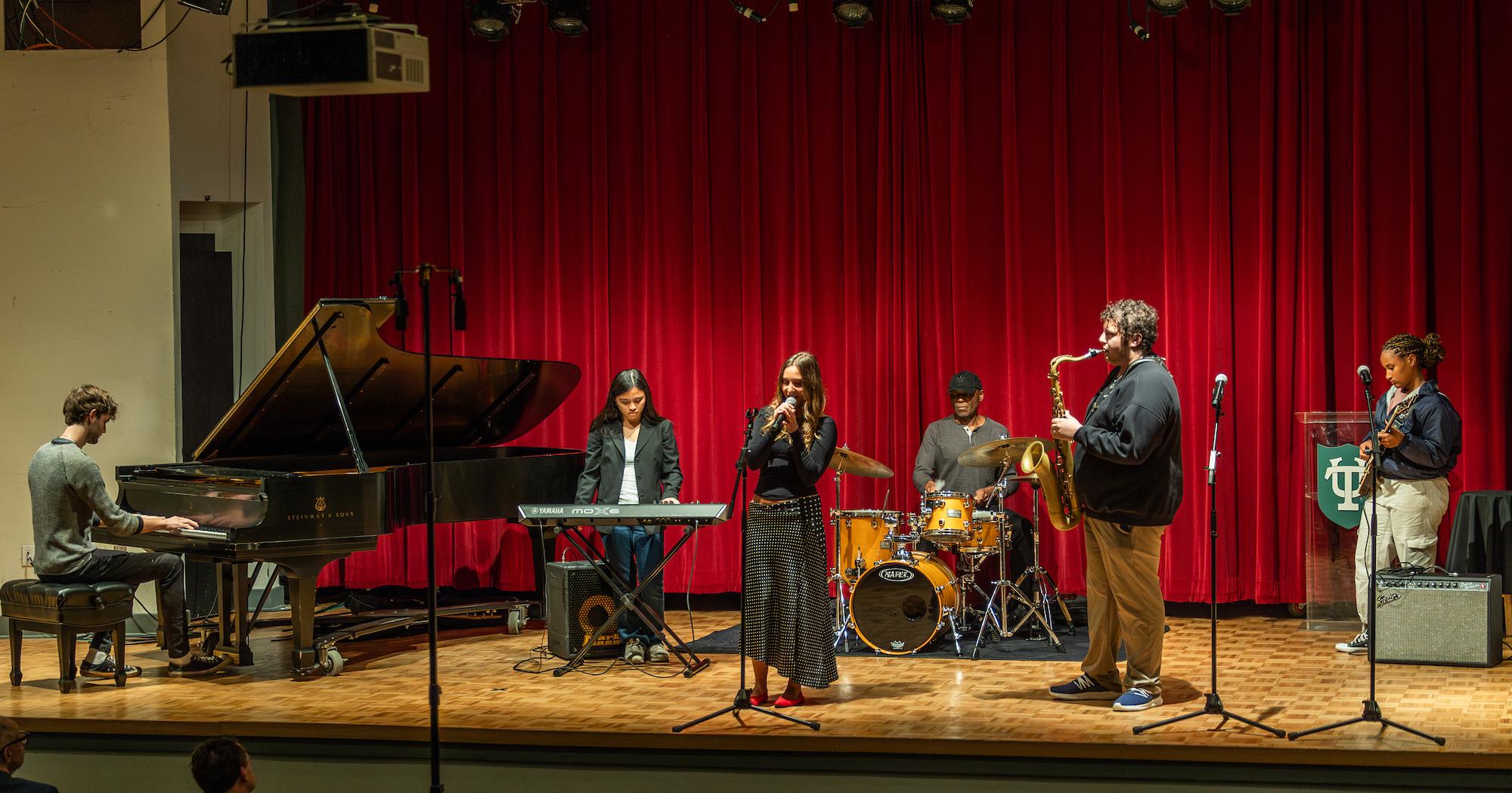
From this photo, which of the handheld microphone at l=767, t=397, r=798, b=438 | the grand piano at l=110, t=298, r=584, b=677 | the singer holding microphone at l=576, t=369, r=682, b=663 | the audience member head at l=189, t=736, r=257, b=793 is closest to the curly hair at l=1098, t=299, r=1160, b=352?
the handheld microphone at l=767, t=397, r=798, b=438

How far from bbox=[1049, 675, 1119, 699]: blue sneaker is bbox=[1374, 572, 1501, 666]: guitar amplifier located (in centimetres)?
148

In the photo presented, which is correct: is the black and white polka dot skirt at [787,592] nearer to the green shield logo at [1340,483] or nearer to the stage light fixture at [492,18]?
the green shield logo at [1340,483]

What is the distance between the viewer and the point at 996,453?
6395 millimetres

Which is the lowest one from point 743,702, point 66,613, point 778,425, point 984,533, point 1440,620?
point 743,702

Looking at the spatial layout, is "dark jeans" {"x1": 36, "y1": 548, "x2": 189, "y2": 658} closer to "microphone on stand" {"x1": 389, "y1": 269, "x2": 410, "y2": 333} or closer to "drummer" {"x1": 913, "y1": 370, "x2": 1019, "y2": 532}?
"microphone on stand" {"x1": 389, "y1": 269, "x2": 410, "y2": 333}

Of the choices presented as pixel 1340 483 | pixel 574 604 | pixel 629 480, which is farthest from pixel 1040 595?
pixel 574 604

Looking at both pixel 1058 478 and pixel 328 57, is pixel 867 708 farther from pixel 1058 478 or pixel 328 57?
pixel 328 57

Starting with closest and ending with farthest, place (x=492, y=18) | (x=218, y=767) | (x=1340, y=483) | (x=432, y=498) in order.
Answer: (x=218, y=767) < (x=432, y=498) < (x=1340, y=483) < (x=492, y=18)

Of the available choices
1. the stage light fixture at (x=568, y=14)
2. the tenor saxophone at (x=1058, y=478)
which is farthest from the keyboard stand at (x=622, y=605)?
the stage light fixture at (x=568, y=14)

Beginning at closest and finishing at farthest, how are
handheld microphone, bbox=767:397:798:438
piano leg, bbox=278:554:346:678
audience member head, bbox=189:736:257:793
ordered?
audience member head, bbox=189:736:257:793, handheld microphone, bbox=767:397:798:438, piano leg, bbox=278:554:346:678

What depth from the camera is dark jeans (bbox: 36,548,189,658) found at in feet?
20.4

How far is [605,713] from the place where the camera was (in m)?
5.46

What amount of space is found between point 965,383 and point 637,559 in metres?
2.02

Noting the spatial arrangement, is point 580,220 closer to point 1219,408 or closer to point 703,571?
point 703,571
